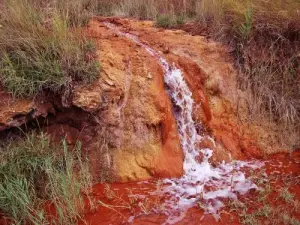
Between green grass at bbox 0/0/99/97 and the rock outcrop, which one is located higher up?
green grass at bbox 0/0/99/97

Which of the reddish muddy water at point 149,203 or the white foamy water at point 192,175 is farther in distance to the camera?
the white foamy water at point 192,175

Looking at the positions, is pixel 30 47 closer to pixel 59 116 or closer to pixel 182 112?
pixel 59 116

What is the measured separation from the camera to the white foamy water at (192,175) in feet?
12.4

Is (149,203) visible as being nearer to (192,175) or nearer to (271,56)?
(192,175)

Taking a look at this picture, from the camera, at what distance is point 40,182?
12.2ft

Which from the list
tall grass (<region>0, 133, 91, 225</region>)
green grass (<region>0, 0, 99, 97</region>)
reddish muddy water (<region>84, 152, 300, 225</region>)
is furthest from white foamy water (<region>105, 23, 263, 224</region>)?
green grass (<region>0, 0, 99, 97</region>)

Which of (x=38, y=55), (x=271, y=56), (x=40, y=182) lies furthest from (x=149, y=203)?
(x=271, y=56)

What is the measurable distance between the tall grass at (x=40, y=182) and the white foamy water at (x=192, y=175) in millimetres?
967

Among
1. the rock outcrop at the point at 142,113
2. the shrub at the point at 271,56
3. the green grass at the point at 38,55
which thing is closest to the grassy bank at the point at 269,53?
the shrub at the point at 271,56

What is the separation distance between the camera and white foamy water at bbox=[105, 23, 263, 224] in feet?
Result: 12.4

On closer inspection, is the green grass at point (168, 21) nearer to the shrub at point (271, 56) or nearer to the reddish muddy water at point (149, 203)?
the shrub at point (271, 56)

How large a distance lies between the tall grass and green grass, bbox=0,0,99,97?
0.63 meters

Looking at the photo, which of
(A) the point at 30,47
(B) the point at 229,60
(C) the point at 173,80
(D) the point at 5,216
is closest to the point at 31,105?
(A) the point at 30,47

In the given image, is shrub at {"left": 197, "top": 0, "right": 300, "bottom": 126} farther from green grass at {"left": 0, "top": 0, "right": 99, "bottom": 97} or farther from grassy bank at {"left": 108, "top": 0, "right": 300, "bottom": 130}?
green grass at {"left": 0, "top": 0, "right": 99, "bottom": 97}
